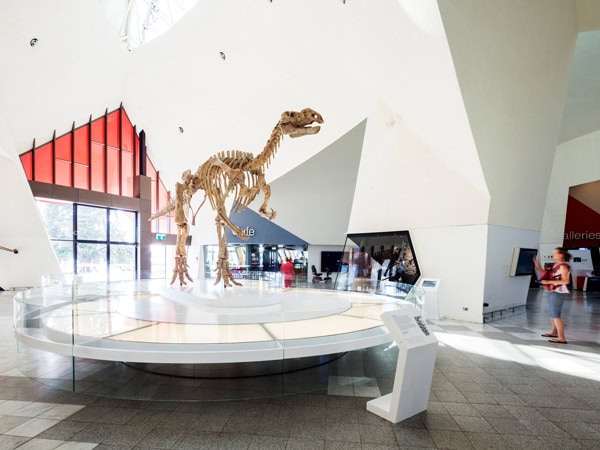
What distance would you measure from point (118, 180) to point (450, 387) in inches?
786

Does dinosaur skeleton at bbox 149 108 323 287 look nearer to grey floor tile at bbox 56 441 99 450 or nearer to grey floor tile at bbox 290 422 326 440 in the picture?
grey floor tile at bbox 290 422 326 440

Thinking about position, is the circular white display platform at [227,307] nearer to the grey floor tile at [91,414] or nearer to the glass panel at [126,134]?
the grey floor tile at [91,414]

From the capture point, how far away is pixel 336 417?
3430 millimetres

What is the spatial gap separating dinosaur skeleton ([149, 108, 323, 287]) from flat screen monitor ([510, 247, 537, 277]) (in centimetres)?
752

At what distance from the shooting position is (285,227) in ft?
55.3

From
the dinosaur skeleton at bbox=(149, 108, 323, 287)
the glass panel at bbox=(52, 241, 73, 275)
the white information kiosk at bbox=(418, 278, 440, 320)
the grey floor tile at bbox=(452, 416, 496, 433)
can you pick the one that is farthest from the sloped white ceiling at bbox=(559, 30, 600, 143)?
the glass panel at bbox=(52, 241, 73, 275)

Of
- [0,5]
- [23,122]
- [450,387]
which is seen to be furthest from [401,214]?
[23,122]

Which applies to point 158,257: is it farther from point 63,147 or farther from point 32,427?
point 32,427

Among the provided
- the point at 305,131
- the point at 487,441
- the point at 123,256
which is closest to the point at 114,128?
the point at 123,256

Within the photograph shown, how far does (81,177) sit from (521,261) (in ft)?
64.4

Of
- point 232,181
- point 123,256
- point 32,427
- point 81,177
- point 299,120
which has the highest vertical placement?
point 299,120

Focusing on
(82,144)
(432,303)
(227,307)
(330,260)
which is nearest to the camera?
(227,307)

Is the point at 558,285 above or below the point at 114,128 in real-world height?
below

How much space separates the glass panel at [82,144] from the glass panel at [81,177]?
1.00ft
